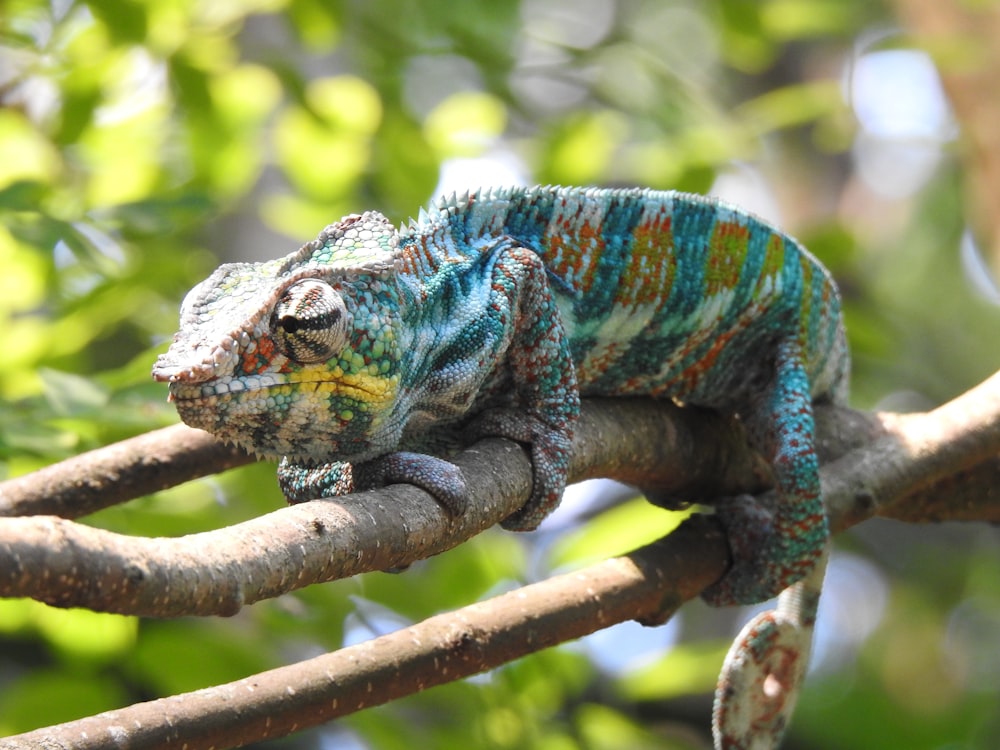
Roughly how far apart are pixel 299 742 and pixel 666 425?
8.27 feet

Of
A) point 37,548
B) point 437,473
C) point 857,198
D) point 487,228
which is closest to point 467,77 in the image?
point 857,198

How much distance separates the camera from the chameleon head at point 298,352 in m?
1.71

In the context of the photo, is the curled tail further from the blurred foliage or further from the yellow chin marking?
the yellow chin marking

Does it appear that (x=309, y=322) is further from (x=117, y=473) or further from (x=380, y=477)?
(x=117, y=473)

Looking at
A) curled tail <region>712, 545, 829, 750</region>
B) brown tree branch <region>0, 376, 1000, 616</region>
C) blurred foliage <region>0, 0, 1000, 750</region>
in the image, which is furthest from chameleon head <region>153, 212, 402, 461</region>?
curled tail <region>712, 545, 829, 750</region>

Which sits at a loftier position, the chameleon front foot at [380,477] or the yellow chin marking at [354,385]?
the yellow chin marking at [354,385]

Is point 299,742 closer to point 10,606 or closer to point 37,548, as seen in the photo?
point 10,606

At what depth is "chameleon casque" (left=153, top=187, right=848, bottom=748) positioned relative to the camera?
179 centimetres

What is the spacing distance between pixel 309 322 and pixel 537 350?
1.72 feet

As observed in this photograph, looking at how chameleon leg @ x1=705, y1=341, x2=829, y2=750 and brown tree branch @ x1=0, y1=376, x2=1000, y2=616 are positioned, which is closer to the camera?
brown tree branch @ x1=0, y1=376, x2=1000, y2=616

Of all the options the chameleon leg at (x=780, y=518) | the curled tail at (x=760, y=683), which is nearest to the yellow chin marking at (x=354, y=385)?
the chameleon leg at (x=780, y=518)

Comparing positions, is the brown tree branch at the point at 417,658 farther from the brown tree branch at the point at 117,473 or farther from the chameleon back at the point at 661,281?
the brown tree branch at the point at 117,473

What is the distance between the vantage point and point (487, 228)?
2.27 m

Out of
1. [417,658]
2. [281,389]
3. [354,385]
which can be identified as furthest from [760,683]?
[281,389]
